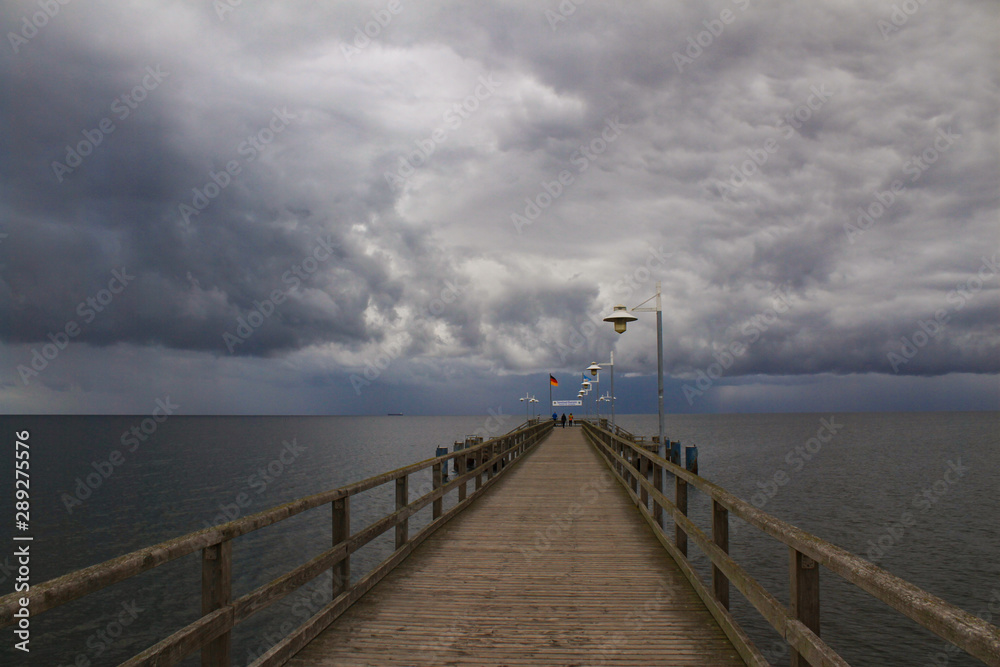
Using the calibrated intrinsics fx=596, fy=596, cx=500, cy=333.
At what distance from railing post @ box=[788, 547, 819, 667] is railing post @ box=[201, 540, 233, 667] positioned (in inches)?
125

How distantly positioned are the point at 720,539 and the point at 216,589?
3.76 meters

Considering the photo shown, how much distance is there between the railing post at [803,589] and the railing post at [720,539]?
134cm

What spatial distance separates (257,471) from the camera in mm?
43688

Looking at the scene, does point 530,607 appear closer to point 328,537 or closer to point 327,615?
point 327,615

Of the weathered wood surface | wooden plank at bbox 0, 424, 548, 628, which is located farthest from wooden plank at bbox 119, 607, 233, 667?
the weathered wood surface

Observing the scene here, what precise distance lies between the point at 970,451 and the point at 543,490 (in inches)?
2616

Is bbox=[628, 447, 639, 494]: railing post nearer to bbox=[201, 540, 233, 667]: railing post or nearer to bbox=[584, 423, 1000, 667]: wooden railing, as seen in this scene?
bbox=[584, 423, 1000, 667]: wooden railing

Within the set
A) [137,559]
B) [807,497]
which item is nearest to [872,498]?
[807,497]

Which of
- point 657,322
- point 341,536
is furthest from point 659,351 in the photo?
point 341,536

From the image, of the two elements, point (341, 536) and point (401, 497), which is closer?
point (341, 536)

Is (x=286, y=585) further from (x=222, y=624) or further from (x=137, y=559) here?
(x=137, y=559)

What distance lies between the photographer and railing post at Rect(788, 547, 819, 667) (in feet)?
10.7

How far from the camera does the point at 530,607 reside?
17.4 feet

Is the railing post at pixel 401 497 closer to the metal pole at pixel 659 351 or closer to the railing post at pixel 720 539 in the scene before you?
the railing post at pixel 720 539
